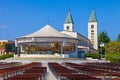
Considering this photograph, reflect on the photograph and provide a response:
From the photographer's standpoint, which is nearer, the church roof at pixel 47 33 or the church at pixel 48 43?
the church at pixel 48 43

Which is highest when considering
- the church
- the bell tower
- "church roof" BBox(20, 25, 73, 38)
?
the bell tower

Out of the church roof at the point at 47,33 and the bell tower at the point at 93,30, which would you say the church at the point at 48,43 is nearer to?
the church roof at the point at 47,33

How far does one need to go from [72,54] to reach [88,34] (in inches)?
2019

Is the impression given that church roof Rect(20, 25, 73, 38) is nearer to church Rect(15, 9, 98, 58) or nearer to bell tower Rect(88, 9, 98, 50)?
church Rect(15, 9, 98, 58)

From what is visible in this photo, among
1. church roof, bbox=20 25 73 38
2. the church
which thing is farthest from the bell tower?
church roof, bbox=20 25 73 38

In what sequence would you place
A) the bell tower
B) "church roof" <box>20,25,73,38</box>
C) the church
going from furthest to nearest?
the bell tower
"church roof" <box>20,25,73,38</box>
the church

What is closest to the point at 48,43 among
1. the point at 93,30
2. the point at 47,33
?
the point at 47,33

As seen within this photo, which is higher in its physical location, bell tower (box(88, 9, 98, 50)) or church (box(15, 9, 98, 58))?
bell tower (box(88, 9, 98, 50))

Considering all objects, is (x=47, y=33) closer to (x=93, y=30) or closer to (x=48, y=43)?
(x=48, y=43)

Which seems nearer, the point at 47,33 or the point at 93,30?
the point at 47,33

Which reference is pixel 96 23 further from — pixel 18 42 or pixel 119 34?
pixel 18 42

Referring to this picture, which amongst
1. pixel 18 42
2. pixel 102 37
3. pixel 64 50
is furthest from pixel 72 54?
pixel 102 37

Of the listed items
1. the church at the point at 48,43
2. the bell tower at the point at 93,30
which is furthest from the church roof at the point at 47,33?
the bell tower at the point at 93,30

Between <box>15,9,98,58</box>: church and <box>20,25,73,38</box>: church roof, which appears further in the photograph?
<box>20,25,73,38</box>: church roof
